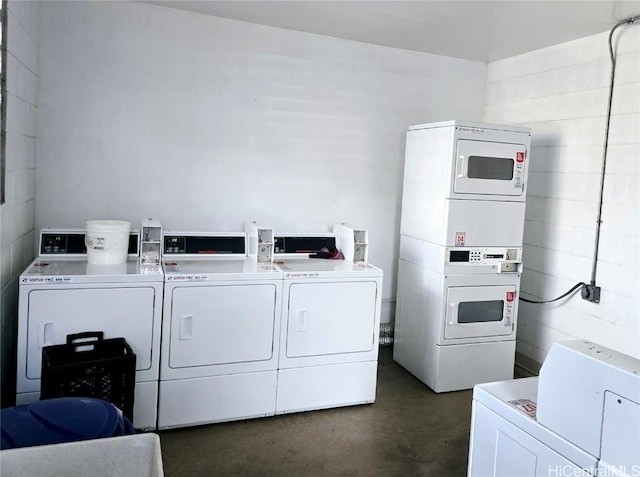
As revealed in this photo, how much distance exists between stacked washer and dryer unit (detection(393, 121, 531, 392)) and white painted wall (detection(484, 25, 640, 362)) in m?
0.43

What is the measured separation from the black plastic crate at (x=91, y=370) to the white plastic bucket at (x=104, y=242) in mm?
517

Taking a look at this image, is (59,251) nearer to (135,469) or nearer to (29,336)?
(29,336)

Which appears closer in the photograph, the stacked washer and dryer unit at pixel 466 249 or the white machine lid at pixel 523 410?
the white machine lid at pixel 523 410

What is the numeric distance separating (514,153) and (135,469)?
10.4 feet

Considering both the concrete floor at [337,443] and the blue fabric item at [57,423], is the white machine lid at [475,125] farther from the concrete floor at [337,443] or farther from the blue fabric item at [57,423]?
the blue fabric item at [57,423]

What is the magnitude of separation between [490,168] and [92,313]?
2.76 meters

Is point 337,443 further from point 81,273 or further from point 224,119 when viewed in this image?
point 224,119

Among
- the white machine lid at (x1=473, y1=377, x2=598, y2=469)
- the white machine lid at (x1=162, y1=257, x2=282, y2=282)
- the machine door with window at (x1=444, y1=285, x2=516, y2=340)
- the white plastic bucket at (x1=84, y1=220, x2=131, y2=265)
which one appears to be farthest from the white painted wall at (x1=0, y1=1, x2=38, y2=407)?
the machine door with window at (x1=444, y1=285, x2=516, y2=340)

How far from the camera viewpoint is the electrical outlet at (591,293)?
11.9ft

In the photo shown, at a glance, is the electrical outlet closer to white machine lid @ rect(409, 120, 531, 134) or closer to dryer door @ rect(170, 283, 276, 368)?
white machine lid @ rect(409, 120, 531, 134)

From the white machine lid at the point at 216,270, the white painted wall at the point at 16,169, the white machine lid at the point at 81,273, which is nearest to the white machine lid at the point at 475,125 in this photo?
the white machine lid at the point at 216,270

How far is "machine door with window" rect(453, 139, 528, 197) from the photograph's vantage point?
3.55 m

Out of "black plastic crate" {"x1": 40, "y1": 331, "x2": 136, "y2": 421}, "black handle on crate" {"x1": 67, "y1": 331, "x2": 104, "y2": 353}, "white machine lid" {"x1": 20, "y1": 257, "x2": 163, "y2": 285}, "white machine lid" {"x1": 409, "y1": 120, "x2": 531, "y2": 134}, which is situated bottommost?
"black plastic crate" {"x1": 40, "y1": 331, "x2": 136, "y2": 421}

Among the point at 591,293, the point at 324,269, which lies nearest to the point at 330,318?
the point at 324,269
